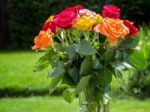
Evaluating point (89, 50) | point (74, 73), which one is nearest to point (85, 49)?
point (89, 50)

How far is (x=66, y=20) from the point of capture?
2029mm

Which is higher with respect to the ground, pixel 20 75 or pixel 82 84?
pixel 82 84

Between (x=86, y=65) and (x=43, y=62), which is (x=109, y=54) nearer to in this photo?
(x=86, y=65)

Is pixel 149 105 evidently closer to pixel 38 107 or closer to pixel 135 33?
pixel 38 107

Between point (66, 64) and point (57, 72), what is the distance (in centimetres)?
5

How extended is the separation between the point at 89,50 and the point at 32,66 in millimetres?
5614

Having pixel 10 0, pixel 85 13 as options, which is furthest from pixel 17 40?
pixel 85 13

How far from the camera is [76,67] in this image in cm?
206

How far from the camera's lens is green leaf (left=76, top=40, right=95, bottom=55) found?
1.97m

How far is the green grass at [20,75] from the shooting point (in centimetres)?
622

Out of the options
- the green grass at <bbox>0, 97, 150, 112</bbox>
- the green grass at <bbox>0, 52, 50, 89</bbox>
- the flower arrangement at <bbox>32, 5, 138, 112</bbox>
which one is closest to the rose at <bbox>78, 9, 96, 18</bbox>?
the flower arrangement at <bbox>32, 5, 138, 112</bbox>

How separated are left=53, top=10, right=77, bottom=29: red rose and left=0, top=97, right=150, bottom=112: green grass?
9.63 feet

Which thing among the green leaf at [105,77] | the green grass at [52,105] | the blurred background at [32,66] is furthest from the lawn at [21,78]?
the green leaf at [105,77]

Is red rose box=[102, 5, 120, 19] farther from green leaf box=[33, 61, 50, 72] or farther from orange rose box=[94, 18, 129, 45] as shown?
green leaf box=[33, 61, 50, 72]
